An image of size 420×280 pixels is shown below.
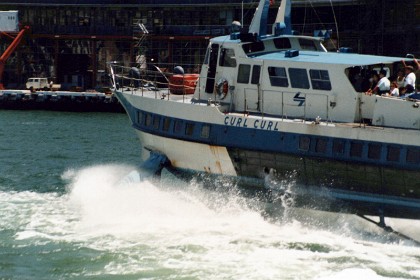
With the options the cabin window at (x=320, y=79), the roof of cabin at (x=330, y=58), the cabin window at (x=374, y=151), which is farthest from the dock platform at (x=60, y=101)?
the cabin window at (x=374, y=151)

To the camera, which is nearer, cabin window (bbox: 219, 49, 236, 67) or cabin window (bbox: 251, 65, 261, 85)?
cabin window (bbox: 251, 65, 261, 85)

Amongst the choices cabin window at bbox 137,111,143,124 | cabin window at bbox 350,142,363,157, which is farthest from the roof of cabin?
cabin window at bbox 137,111,143,124

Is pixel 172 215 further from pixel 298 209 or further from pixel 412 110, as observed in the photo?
pixel 412 110

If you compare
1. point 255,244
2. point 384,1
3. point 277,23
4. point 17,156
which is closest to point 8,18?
point 384,1

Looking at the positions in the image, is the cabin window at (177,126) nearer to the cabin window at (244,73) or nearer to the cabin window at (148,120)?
the cabin window at (148,120)

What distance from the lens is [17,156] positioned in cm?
3903

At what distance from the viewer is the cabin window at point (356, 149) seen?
2419 cm

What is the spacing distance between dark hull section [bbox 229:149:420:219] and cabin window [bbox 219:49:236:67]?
270cm

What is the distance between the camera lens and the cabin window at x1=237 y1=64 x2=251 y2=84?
26875 mm

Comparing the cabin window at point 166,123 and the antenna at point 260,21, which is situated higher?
the antenna at point 260,21

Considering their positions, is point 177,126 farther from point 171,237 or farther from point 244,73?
point 171,237

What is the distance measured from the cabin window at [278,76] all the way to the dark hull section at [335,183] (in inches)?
79.8

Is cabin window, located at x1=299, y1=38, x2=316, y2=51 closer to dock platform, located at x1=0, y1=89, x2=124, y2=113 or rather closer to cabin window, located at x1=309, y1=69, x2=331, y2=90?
cabin window, located at x1=309, y1=69, x2=331, y2=90

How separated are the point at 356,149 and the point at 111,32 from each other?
189ft
